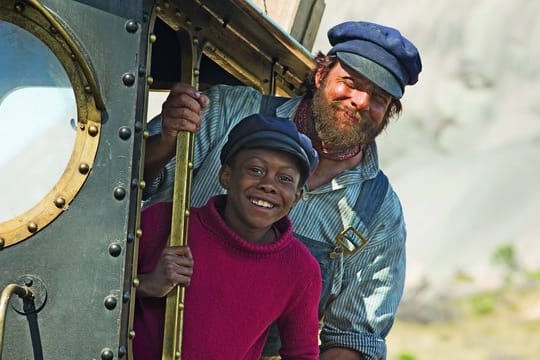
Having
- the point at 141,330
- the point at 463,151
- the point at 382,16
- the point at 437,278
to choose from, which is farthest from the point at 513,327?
the point at 141,330

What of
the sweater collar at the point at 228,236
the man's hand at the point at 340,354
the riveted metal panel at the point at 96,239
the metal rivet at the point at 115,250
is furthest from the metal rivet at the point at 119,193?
the man's hand at the point at 340,354

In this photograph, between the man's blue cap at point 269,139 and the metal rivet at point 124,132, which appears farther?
the man's blue cap at point 269,139

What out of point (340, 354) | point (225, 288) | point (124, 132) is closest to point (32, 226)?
point (124, 132)

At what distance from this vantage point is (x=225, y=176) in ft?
13.1

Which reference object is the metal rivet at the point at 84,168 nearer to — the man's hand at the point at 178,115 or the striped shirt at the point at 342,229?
the man's hand at the point at 178,115

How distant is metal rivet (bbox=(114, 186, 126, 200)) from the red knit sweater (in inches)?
14.2

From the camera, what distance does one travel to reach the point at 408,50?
14.9ft

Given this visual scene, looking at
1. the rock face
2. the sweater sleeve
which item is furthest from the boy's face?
the rock face

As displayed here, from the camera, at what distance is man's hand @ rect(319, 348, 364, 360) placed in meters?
4.68

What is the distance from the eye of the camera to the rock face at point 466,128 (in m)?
14.7

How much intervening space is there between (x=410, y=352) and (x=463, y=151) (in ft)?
10.2

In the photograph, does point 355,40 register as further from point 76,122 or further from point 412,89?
point 412,89

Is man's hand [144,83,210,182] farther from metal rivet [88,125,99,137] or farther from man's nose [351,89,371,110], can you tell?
man's nose [351,89,371,110]

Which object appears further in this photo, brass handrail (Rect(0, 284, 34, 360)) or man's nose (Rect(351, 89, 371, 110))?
man's nose (Rect(351, 89, 371, 110))
